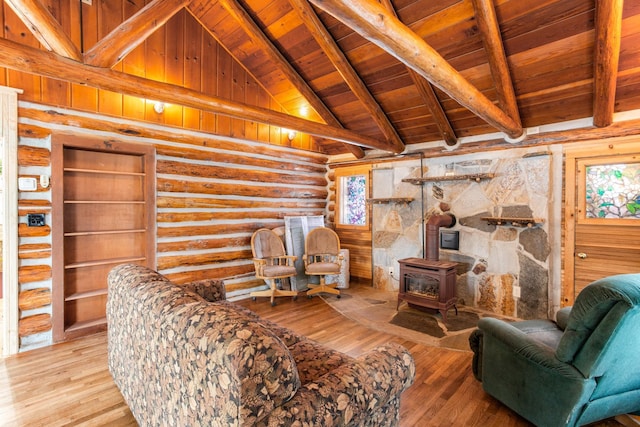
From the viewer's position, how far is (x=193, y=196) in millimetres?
4367

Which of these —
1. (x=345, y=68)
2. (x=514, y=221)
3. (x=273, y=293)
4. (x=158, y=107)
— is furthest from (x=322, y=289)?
(x=158, y=107)

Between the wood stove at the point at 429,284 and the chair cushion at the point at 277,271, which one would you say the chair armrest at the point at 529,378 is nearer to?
the wood stove at the point at 429,284

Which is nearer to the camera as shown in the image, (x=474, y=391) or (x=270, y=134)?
(x=474, y=391)

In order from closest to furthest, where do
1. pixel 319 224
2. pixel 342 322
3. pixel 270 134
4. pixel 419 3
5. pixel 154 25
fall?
pixel 154 25 → pixel 419 3 → pixel 342 322 → pixel 270 134 → pixel 319 224

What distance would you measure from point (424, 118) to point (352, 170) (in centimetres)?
176

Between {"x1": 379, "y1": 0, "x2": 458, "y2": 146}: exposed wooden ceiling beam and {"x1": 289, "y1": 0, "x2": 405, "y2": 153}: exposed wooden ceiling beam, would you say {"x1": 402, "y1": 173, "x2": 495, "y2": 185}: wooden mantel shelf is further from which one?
{"x1": 289, "y1": 0, "x2": 405, "y2": 153}: exposed wooden ceiling beam

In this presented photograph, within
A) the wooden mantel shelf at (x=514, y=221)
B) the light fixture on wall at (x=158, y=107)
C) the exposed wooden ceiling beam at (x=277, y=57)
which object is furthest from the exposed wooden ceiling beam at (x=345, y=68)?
the light fixture on wall at (x=158, y=107)

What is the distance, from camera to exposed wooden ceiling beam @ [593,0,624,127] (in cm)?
243

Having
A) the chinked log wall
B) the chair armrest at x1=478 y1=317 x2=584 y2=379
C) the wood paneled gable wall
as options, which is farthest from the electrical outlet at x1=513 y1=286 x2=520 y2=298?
the wood paneled gable wall

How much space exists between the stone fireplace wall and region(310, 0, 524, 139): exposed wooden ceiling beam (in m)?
1.24

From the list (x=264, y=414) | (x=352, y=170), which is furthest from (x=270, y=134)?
(x=264, y=414)

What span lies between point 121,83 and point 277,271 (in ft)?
9.76

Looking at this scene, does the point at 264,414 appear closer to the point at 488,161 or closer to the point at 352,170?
the point at 488,161

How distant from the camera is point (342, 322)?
12.8 feet
